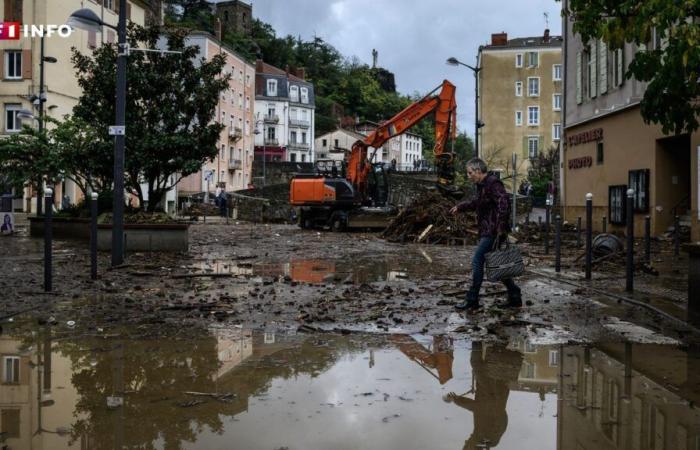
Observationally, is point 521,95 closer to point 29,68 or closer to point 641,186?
point 29,68

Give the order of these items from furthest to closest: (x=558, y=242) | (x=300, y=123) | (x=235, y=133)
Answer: (x=300, y=123) < (x=235, y=133) < (x=558, y=242)

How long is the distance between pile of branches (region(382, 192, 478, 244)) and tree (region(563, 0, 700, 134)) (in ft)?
43.3

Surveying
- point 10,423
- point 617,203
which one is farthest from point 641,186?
point 10,423

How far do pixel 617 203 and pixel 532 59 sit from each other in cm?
4878

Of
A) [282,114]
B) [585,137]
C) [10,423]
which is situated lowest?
[10,423]

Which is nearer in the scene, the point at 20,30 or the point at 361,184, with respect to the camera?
the point at 361,184

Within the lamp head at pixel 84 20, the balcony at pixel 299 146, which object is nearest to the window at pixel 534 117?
the balcony at pixel 299 146

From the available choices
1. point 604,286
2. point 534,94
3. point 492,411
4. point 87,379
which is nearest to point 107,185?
point 604,286

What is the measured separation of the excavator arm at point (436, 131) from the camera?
26.6 m

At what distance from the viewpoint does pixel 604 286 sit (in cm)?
1086

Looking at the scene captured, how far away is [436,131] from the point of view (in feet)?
91.6

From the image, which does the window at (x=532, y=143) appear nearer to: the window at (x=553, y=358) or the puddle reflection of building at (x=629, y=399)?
the puddle reflection of building at (x=629, y=399)

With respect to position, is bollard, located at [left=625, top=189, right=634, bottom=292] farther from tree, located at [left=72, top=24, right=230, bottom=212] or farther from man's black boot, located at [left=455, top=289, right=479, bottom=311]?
tree, located at [left=72, top=24, right=230, bottom=212]

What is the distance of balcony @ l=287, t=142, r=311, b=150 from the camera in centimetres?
10481
